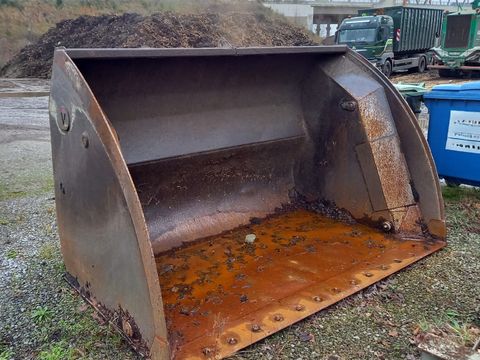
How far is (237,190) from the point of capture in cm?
366

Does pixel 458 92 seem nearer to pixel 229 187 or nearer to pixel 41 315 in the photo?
pixel 229 187

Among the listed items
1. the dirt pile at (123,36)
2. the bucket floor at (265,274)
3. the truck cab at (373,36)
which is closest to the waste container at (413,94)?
the bucket floor at (265,274)

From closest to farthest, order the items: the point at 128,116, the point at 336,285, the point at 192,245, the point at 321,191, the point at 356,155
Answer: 1. the point at 336,285
2. the point at 128,116
3. the point at 192,245
4. the point at 356,155
5. the point at 321,191

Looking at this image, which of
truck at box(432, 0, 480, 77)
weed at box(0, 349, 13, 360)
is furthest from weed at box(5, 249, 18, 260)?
truck at box(432, 0, 480, 77)

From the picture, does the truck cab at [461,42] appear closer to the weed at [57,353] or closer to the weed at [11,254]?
the weed at [11,254]

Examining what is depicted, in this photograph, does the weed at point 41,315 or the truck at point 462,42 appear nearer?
the weed at point 41,315

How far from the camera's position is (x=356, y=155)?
3486 mm

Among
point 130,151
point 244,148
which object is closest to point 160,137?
point 130,151

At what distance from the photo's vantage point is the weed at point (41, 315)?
2.42 m

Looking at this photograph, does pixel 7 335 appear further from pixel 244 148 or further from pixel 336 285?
pixel 244 148

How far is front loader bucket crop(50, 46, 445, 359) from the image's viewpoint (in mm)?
2182

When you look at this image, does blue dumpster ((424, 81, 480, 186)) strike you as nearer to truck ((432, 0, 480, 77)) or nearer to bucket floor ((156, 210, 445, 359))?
bucket floor ((156, 210, 445, 359))

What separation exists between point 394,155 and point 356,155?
26 cm

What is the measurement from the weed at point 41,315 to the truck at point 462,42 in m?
17.1
